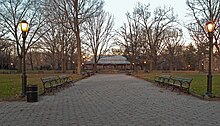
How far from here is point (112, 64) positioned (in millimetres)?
69000

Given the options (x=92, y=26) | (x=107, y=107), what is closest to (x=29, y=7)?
(x=92, y=26)

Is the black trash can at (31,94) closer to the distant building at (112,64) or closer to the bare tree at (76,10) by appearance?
the bare tree at (76,10)

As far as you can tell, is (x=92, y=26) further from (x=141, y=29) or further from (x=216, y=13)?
(x=216, y=13)

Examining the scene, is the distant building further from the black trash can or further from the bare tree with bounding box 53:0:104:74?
the black trash can

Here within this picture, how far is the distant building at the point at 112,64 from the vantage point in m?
68.8

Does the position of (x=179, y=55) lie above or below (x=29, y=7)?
below

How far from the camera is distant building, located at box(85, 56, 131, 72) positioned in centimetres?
6881

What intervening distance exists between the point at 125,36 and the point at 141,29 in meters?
3.48

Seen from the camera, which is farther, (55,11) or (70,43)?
(70,43)

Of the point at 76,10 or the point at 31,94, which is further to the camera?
the point at 76,10

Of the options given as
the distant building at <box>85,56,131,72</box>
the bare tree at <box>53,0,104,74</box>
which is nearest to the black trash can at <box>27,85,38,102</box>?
the bare tree at <box>53,0,104,74</box>

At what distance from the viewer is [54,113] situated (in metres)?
8.22

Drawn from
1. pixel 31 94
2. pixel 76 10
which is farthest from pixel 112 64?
pixel 31 94

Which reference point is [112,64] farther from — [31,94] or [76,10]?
[31,94]
